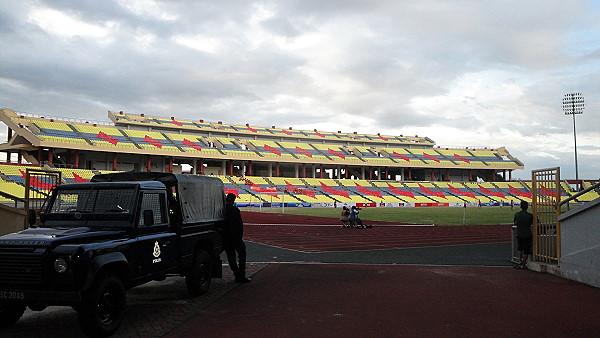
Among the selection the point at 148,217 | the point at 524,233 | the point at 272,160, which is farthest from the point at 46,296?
the point at 272,160

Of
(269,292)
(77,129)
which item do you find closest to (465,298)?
(269,292)

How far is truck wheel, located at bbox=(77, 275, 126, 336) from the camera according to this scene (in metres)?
5.52

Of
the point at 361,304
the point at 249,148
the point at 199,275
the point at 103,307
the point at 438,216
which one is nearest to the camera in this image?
the point at 103,307

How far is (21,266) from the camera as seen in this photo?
18.0 feet

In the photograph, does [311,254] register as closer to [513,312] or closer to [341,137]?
[513,312]

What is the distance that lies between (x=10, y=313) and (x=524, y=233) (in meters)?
11.5

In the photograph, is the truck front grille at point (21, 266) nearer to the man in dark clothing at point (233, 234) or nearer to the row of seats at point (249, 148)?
the man in dark clothing at point (233, 234)

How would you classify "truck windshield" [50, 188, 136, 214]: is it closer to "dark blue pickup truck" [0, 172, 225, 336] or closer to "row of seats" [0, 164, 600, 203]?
"dark blue pickup truck" [0, 172, 225, 336]

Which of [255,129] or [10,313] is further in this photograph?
[255,129]

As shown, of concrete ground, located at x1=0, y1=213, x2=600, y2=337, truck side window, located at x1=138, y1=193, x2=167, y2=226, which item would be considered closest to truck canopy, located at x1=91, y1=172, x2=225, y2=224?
truck side window, located at x1=138, y1=193, x2=167, y2=226

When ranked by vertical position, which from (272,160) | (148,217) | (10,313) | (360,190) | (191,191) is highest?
(272,160)

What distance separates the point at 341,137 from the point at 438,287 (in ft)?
270

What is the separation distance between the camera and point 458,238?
20.0 metres

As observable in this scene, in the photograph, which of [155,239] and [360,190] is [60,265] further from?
[360,190]
